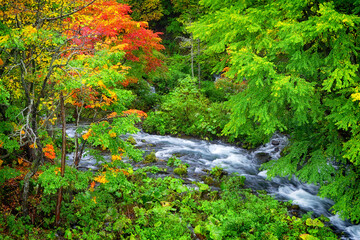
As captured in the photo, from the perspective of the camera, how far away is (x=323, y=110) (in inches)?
229

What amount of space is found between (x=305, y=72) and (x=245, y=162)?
5.81 meters

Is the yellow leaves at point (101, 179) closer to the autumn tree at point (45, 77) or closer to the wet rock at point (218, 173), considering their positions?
the autumn tree at point (45, 77)

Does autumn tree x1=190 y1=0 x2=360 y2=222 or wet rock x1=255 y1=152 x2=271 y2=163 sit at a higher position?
autumn tree x1=190 y1=0 x2=360 y2=222

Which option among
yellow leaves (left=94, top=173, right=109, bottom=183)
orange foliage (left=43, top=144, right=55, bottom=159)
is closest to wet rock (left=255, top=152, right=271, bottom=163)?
yellow leaves (left=94, top=173, right=109, bottom=183)

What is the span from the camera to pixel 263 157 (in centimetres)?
1117

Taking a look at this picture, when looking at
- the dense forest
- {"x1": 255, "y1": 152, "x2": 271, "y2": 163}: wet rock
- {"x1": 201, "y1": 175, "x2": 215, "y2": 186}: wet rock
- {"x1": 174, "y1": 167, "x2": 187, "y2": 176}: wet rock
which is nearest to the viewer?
the dense forest

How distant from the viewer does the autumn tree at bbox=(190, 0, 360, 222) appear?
486 centimetres

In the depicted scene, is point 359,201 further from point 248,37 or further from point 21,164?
point 21,164

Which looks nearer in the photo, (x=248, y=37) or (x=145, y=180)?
(x=248, y=37)

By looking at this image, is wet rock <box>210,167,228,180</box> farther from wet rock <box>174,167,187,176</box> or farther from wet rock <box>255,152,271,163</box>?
wet rock <box>255,152,271,163</box>

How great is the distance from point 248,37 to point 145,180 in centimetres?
485

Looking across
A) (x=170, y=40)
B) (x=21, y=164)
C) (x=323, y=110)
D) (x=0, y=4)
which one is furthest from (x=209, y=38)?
(x=170, y=40)

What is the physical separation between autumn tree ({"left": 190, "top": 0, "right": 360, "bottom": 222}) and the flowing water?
173cm

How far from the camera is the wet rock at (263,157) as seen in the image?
36.2 ft
